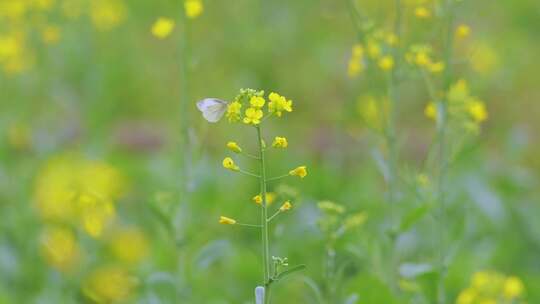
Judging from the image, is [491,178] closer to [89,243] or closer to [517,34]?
[89,243]

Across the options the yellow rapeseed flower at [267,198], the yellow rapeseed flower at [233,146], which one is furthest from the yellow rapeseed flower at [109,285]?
the yellow rapeseed flower at [233,146]

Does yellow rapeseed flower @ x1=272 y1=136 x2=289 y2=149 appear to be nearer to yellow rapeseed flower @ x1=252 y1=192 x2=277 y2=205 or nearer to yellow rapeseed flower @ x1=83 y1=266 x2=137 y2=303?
yellow rapeseed flower @ x1=252 y1=192 x2=277 y2=205

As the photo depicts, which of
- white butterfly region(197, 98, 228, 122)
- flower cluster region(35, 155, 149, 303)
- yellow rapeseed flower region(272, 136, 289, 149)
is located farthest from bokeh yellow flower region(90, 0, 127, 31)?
yellow rapeseed flower region(272, 136, 289, 149)

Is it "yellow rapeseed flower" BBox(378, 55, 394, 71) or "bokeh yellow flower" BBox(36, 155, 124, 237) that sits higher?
"bokeh yellow flower" BBox(36, 155, 124, 237)

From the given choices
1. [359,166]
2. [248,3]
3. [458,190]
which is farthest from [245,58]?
[458,190]

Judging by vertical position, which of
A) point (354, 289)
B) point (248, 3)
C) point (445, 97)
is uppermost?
point (248, 3)
